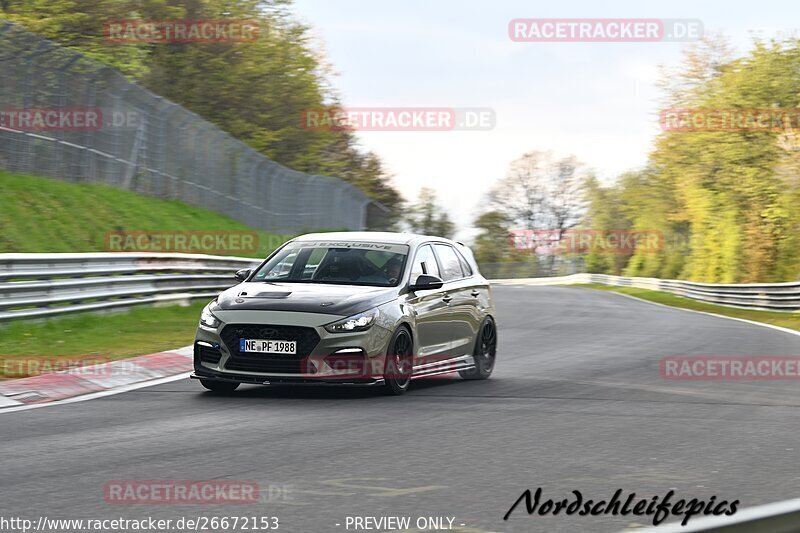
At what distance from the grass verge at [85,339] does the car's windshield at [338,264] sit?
8.54 ft

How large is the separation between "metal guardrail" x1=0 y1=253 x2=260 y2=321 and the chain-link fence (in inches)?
135

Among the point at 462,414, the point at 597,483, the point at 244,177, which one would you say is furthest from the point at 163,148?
the point at 597,483

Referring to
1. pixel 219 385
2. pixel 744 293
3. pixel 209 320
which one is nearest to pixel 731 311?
pixel 744 293

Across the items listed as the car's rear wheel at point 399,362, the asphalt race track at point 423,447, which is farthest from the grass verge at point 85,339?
the car's rear wheel at point 399,362

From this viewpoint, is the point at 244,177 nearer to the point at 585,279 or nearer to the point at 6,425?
the point at 6,425

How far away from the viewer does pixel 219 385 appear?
11.5 m

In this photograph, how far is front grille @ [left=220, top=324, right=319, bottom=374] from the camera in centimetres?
1073

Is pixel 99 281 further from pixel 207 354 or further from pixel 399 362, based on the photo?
pixel 399 362

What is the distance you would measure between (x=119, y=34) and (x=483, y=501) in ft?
125

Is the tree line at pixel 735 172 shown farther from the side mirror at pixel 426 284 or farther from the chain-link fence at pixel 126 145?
the side mirror at pixel 426 284

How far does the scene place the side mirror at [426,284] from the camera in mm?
11922

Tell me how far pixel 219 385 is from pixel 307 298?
4.09ft

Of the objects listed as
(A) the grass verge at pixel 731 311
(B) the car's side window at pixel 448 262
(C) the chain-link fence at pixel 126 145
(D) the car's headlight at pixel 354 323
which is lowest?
(A) the grass verge at pixel 731 311

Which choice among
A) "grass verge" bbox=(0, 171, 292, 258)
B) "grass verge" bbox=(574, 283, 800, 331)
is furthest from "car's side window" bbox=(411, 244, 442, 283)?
"grass verge" bbox=(574, 283, 800, 331)
